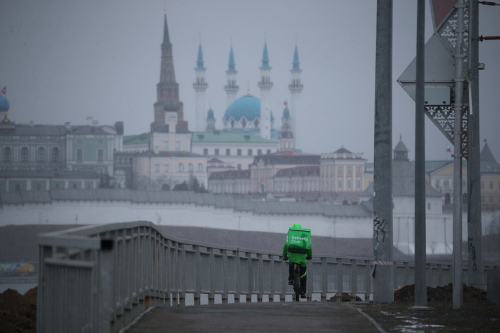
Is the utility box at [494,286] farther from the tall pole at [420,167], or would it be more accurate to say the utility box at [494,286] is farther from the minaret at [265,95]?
the minaret at [265,95]

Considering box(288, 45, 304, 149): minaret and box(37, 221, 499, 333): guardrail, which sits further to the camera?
box(288, 45, 304, 149): minaret

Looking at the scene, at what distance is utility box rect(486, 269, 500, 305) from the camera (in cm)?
1004

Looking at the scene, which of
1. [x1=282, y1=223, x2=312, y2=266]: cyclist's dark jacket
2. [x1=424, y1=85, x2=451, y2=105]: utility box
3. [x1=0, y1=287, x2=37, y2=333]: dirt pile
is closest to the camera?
[x1=0, y1=287, x2=37, y2=333]: dirt pile

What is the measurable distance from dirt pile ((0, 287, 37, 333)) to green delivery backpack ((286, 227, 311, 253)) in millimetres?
3043

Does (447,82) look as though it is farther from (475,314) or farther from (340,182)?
(340,182)

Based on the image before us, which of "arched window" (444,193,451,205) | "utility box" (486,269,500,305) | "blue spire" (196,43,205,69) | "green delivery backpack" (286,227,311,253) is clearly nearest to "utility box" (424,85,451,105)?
"utility box" (486,269,500,305)

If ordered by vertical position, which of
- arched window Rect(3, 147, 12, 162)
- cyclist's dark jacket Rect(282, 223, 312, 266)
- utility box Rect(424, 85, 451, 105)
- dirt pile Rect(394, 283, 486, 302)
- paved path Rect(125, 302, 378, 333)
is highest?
arched window Rect(3, 147, 12, 162)

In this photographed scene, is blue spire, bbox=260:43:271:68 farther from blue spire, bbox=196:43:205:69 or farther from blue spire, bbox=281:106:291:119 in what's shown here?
blue spire, bbox=196:43:205:69

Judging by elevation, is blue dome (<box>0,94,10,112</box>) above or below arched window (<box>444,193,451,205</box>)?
above

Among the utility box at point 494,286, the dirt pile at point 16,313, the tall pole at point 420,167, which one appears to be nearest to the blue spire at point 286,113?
the utility box at point 494,286

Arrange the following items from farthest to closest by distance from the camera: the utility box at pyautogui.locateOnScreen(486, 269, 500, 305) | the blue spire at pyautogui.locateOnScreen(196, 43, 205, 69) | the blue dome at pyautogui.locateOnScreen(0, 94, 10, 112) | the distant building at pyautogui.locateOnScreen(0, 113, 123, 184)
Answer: the blue spire at pyautogui.locateOnScreen(196, 43, 205, 69) < the blue dome at pyautogui.locateOnScreen(0, 94, 10, 112) < the distant building at pyautogui.locateOnScreen(0, 113, 123, 184) < the utility box at pyautogui.locateOnScreen(486, 269, 500, 305)

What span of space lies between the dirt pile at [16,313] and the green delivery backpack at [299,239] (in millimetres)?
3043

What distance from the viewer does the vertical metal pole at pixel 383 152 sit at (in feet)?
36.3

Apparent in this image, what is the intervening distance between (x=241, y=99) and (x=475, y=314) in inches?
7052
